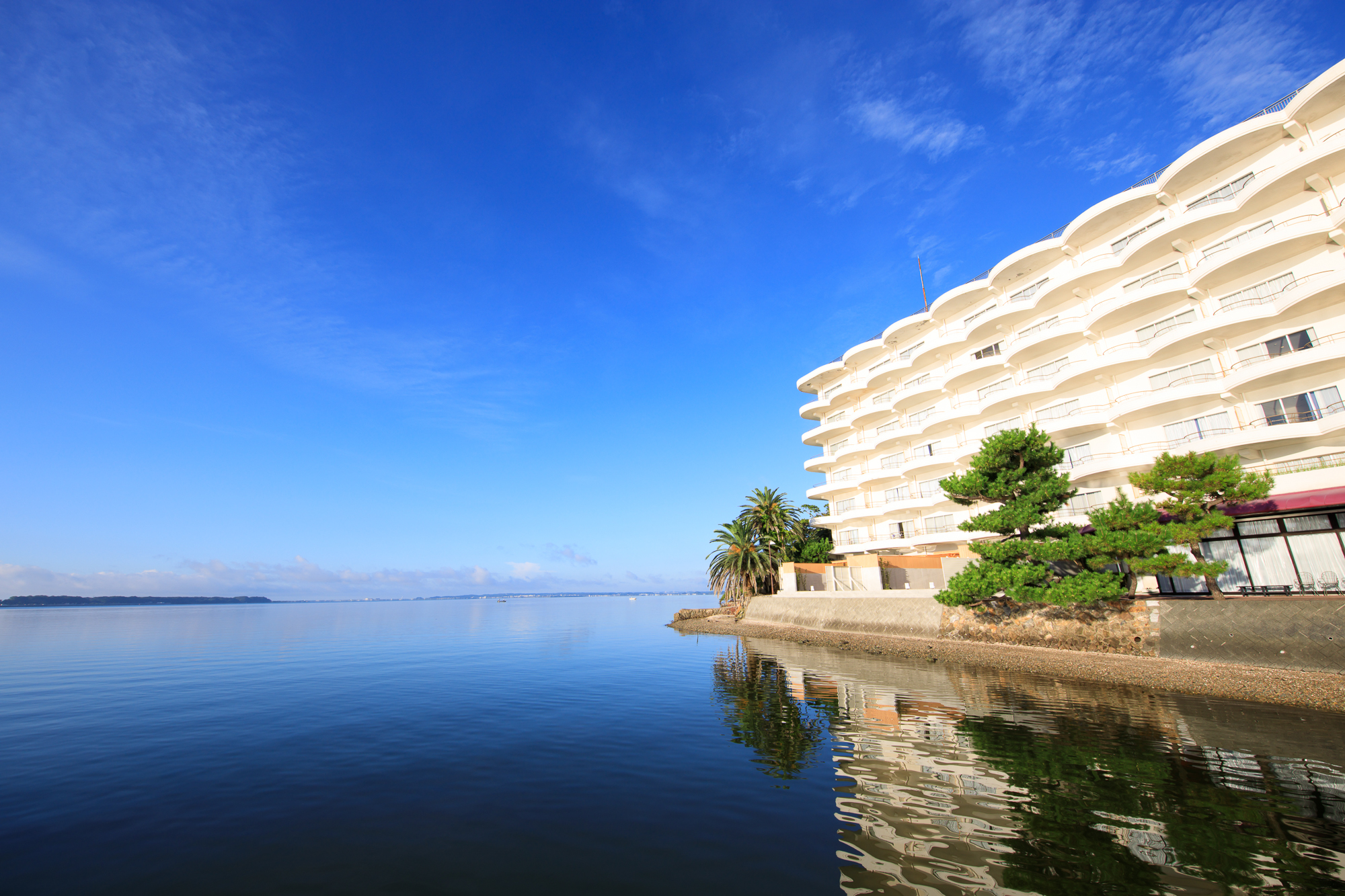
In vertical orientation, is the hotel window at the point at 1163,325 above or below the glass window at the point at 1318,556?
above

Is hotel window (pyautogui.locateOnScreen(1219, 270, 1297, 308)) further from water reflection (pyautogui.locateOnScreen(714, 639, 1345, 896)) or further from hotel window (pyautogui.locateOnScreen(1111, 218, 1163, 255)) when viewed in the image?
water reflection (pyautogui.locateOnScreen(714, 639, 1345, 896))

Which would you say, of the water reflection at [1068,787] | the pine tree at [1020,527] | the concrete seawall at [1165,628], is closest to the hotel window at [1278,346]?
the pine tree at [1020,527]

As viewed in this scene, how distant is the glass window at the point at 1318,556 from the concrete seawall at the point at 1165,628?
17.0 ft

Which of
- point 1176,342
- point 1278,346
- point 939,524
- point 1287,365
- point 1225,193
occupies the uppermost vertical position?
point 1225,193

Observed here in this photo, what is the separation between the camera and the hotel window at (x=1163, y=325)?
32531mm

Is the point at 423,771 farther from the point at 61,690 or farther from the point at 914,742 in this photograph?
the point at 61,690

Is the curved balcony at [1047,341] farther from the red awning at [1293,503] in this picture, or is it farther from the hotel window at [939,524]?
the red awning at [1293,503]

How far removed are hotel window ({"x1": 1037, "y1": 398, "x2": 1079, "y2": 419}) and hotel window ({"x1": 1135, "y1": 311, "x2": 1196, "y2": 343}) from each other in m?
5.33

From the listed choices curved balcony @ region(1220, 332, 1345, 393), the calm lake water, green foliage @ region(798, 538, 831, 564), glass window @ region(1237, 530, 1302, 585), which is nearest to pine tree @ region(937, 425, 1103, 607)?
the calm lake water

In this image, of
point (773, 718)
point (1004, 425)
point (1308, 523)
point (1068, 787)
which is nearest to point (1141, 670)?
point (1308, 523)

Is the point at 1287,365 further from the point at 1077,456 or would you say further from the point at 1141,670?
the point at 1141,670

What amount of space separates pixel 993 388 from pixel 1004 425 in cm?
353

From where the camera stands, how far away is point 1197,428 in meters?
31.3

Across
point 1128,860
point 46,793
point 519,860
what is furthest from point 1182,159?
point 46,793
